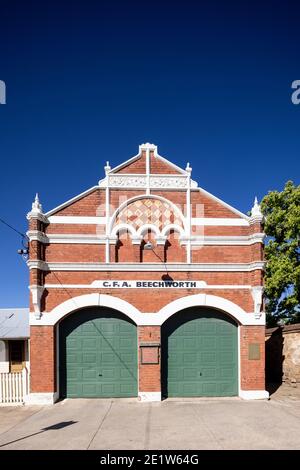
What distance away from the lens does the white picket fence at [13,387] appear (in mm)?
14070

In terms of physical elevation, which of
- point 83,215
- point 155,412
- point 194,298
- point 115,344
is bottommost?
point 155,412

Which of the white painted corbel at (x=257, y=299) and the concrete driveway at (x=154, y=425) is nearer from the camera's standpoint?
the concrete driveway at (x=154, y=425)

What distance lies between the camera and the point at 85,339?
14820mm

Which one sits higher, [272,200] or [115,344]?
[272,200]

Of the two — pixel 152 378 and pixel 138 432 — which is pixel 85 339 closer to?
pixel 152 378

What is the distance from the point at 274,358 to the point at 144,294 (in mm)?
8518

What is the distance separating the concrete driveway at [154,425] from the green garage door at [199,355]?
0.63 metres

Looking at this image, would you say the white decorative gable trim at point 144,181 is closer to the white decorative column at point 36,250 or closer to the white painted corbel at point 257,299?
the white decorative column at point 36,250

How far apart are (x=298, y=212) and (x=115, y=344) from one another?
13.7 m

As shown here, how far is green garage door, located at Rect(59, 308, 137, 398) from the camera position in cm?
1457

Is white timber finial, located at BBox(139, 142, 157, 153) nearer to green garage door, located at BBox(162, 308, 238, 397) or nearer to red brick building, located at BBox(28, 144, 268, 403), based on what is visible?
red brick building, located at BBox(28, 144, 268, 403)

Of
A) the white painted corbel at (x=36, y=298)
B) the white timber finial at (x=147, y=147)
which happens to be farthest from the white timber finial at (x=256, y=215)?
the white painted corbel at (x=36, y=298)

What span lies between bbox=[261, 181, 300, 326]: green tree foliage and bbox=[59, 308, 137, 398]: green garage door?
11108mm

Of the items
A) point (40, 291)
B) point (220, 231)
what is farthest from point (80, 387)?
point (220, 231)
